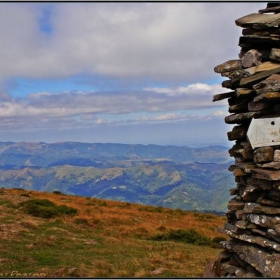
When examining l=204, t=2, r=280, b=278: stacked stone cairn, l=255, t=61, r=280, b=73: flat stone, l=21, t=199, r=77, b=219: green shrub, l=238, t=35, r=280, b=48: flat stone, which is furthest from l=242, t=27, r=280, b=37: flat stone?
l=21, t=199, r=77, b=219: green shrub

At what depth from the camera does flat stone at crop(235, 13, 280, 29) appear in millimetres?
9914

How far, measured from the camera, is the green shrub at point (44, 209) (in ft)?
108

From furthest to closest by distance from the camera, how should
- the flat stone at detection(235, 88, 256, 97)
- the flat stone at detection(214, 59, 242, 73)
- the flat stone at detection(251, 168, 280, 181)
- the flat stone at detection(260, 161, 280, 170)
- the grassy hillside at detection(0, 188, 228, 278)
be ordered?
the grassy hillside at detection(0, 188, 228, 278) → the flat stone at detection(214, 59, 242, 73) → the flat stone at detection(235, 88, 256, 97) → the flat stone at detection(260, 161, 280, 170) → the flat stone at detection(251, 168, 280, 181)

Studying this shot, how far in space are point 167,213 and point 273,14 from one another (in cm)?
3770

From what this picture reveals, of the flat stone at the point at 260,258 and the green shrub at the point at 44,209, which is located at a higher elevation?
the flat stone at the point at 260,258

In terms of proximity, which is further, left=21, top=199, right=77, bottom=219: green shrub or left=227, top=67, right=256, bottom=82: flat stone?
left=21, top=199, right=77, bottom=219: green shrub

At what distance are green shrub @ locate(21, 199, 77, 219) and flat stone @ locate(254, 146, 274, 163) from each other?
26.4 meters

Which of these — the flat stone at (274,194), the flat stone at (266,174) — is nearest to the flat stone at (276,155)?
the flat stone at (266,174)

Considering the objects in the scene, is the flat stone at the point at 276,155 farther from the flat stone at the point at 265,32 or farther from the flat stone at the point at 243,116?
the flat stone at the point at 265,32

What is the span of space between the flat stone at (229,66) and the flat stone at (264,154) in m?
2.80

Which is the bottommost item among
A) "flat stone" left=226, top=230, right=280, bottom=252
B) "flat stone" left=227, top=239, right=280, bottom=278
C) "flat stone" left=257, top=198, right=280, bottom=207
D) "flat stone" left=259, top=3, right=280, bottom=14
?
"flat stone" left=227, top=239, right=280, bottom=278

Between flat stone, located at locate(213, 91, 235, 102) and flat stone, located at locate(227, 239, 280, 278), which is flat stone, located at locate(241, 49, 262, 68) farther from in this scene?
flat stone, located at locate(227, 239, 280, 278)

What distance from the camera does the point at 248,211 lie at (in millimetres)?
10570

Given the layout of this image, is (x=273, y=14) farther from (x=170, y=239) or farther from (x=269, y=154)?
(x=170, y=239)
